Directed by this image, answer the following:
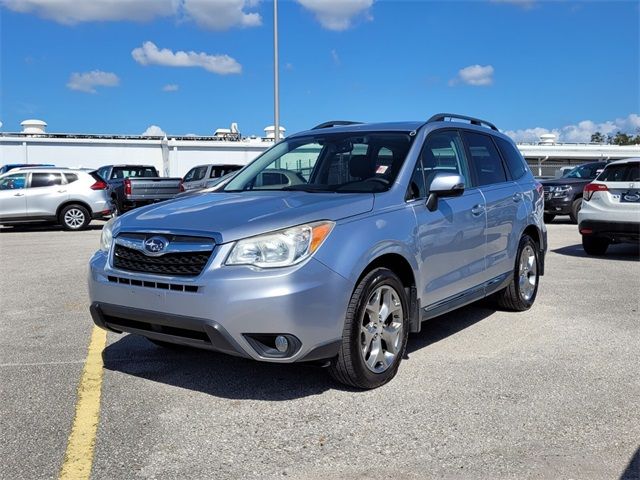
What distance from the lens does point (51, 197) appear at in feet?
53.8

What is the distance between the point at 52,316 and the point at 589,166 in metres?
15.5

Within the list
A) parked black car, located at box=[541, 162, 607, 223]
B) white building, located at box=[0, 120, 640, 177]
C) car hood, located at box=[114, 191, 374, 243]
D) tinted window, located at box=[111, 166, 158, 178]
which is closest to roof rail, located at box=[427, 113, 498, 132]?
car hood, located at box=[114, 191, 374, 243]

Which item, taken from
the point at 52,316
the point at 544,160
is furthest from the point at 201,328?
the point at 544,160

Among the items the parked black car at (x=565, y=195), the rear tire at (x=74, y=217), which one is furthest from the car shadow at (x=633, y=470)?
the rear tire at (x=74, y=217)

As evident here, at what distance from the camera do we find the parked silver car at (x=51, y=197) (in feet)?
53.1

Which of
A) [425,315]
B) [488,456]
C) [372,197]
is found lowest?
[488,456]

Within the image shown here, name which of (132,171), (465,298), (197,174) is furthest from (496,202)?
(132,171)

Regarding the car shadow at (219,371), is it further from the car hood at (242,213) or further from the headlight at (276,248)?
the car hood at (242,213)

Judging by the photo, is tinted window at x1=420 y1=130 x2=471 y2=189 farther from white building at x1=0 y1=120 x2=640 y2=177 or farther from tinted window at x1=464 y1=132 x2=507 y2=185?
white building at x1=0 y1=120 x2=640 y2=177

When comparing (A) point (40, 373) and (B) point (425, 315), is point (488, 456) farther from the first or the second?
(A) point (40, 373)

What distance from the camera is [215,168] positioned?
20.3 metres

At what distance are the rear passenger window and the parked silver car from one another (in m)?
13.2

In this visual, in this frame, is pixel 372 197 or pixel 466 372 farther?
pixel 466 372

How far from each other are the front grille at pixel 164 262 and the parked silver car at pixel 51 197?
1340 cm
